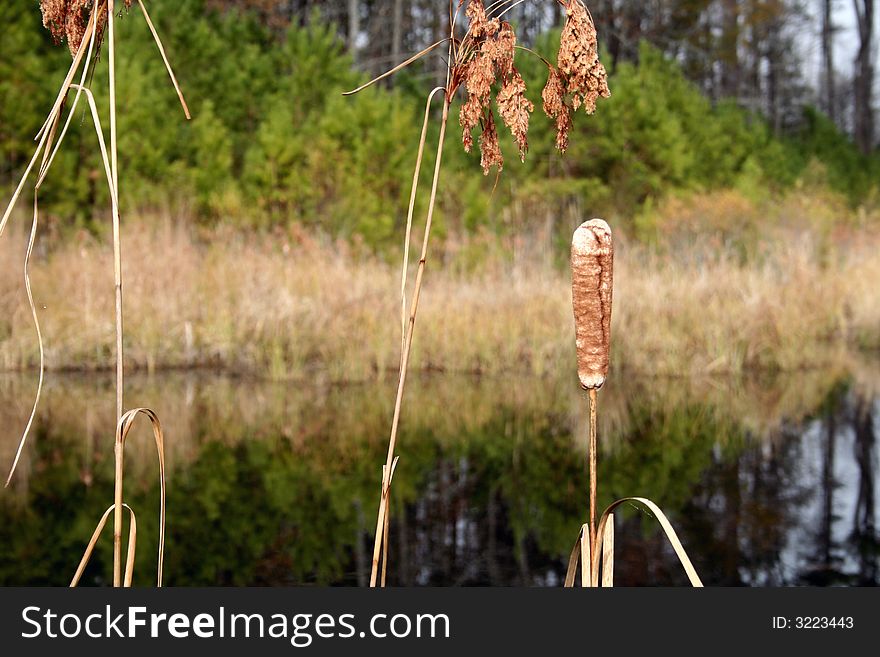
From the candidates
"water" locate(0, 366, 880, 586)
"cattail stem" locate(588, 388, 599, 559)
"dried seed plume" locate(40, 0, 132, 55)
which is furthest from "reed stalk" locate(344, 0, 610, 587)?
"water" locate(0, 366, 880, 586)

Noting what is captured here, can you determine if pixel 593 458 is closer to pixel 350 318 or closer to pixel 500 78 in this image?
pixel 500 78

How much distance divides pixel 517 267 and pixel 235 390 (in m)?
3.36

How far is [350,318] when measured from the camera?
873 centimetres

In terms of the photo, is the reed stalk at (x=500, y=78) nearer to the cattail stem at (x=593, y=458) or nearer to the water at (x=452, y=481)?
the cattail stem at (x=593, y=458)

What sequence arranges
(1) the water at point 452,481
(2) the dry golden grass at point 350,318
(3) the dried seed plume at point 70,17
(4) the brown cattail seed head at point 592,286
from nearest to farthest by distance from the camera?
(4) the brown cattail seed head at point 592,286 → (3) the dried seed plume at point 70,17 → (1) the water at point 452,481 → (2) the dry golden grass at point 350,318

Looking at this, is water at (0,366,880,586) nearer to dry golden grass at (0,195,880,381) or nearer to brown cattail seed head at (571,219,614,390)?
dry golden grass at (0,195,880,381)

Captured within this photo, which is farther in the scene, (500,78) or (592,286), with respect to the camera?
(500,78)

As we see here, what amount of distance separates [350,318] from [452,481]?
381 cm

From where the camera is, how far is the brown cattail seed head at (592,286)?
1277mm

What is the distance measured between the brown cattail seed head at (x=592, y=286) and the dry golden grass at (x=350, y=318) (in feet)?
21.5

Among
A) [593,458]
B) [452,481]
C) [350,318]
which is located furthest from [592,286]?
[350,318]

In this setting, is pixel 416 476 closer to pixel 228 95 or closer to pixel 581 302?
pixel 581 302

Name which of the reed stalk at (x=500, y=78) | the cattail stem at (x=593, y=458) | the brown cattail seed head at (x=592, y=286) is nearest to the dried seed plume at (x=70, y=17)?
the reed stalk at (x=500, y=78)

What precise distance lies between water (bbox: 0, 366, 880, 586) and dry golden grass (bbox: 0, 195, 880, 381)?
27.3 inches
